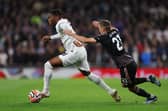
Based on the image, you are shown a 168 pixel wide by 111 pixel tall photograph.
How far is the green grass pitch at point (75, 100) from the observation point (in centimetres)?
1402

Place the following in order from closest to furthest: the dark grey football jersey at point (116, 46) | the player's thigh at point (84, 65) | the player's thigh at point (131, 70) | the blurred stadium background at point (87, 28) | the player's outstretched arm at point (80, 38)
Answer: the player's outstretched arm at point (80, 38)
the dark grey football jersey at point (116, 46)
the player's thigh at point (131, 70)
the player's thigh at point (84, 65)
the blurred stadium background at point (87, 28)

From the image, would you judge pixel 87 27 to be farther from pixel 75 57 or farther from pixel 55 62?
pixel 55 62

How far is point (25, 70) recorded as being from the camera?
28.7m

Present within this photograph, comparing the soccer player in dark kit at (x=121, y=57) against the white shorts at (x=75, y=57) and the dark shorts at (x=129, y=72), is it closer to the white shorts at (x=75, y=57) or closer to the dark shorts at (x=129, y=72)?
the dark shorts at (x=129, y=72)

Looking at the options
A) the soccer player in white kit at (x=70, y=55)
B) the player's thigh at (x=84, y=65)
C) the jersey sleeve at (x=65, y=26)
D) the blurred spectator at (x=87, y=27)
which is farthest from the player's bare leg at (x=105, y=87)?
the blurred spectator at (x=87, y=27)

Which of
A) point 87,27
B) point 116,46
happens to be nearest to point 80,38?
point 116,46

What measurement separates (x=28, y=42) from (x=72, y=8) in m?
3.78

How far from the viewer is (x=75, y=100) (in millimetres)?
16297

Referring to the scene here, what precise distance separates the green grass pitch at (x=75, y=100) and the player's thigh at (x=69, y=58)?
1.00 m

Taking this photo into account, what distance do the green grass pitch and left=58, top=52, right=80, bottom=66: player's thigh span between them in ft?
3.29

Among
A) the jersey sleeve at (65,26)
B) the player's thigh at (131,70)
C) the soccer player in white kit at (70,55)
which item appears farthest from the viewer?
the jersey sleeve at (65,26)

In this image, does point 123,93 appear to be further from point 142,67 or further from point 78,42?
point 142,67

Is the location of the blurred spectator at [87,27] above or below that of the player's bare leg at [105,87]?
above

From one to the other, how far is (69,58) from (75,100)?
1.34 meters
